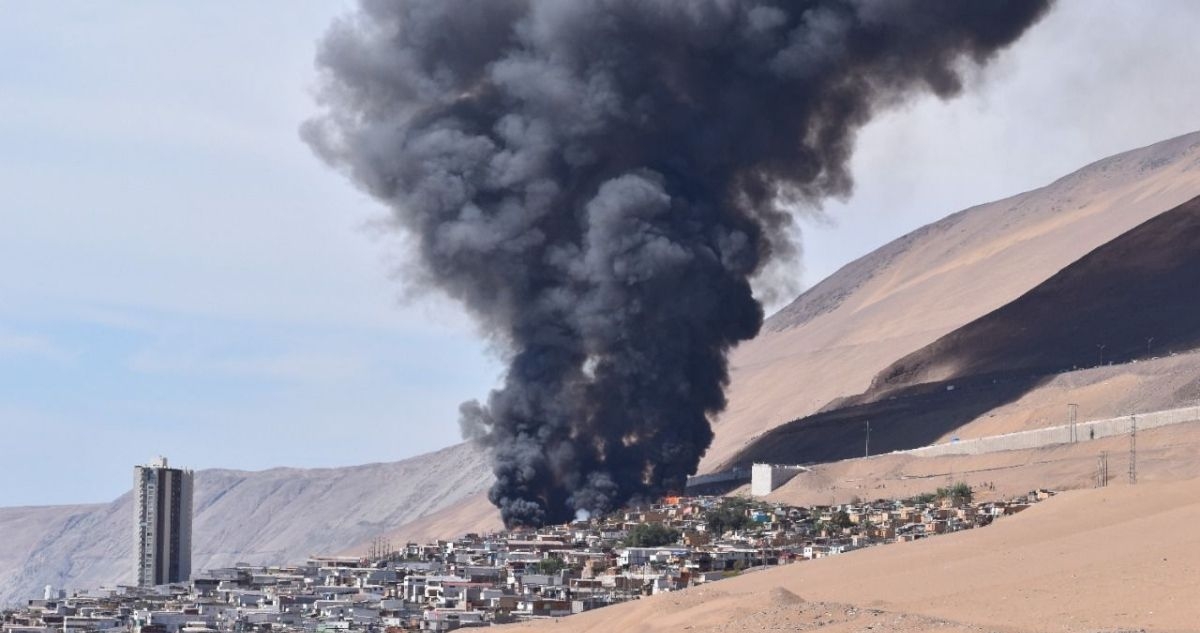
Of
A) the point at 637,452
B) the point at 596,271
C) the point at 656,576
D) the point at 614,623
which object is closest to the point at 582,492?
the point at 637,452

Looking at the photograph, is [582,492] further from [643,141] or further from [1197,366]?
[1197,366]

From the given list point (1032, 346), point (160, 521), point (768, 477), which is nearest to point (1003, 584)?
point (768, 477)

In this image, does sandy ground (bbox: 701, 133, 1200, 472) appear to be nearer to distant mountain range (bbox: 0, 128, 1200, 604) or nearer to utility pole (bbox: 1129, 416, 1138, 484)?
distant mountain range (bbox: 0, 128, 1200, 604)

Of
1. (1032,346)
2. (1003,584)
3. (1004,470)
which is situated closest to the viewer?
(1003,584)

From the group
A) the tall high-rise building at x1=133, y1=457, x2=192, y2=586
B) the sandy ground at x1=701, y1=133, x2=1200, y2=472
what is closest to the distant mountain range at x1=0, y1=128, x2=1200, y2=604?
the sandy ground at x1=701, y1=133, x2=1200, y2=472

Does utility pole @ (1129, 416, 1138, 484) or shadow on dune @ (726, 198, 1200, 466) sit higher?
shadow on dune @ (726, 198, 1200, 466)

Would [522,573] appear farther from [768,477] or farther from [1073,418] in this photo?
[1073,418]
